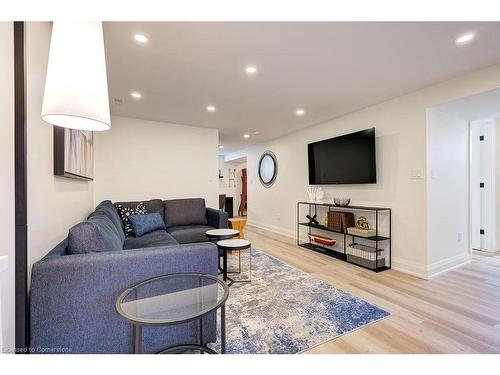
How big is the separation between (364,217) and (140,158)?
12.7 feet

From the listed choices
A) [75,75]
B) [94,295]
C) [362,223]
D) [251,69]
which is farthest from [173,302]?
[362,223]

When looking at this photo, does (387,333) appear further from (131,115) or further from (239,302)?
(131,115)

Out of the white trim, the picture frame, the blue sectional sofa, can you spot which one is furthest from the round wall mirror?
the white trim

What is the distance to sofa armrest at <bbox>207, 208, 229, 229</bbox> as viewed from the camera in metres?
3.60

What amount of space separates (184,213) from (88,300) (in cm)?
269

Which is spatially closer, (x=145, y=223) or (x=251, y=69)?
(x=251, y=69)

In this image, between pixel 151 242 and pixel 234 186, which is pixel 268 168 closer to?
pixel 234 186

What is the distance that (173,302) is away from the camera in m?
1.17

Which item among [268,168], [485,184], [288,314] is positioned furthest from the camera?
[268,168]

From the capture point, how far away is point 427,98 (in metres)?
2.77

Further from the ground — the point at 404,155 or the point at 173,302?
the point at 404,155

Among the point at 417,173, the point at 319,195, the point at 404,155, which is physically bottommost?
the point at 319,195

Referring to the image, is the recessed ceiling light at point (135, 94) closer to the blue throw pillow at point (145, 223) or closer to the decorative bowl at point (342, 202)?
the blue throw pillow at point (145, 223)
